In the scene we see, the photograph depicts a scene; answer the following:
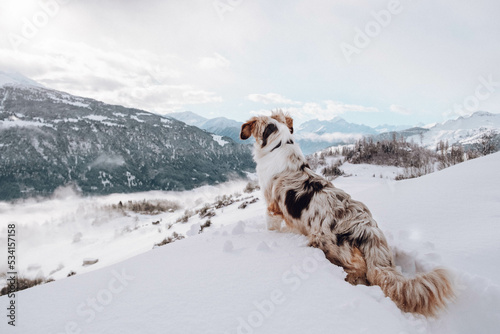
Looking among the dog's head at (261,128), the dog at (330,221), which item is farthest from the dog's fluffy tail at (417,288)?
the dog's head at (261,128)

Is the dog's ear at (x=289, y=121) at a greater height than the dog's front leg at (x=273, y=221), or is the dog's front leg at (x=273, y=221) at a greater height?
the dog's ear at (x=289, y=121)

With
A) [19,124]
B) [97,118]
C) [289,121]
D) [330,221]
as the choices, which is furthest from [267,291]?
[97,118]

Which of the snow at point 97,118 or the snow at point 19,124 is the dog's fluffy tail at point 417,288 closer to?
the snow at point 19,124

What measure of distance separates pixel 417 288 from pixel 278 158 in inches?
90.3

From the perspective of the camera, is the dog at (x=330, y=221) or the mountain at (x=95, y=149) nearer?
the dog at (x=330, y=221)

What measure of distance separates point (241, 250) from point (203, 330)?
1258mm

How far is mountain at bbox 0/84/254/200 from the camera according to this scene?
395 ft

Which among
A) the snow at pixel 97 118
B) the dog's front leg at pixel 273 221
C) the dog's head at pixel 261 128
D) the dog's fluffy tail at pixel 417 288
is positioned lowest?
the dog's fluffy tail at pixel 417 288

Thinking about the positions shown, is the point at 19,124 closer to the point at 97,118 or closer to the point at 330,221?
the point at 97,118

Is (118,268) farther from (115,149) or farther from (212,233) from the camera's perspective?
(115,149)

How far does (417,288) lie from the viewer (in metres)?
1.84

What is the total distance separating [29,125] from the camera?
136000mm

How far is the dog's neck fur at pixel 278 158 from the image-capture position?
356cm

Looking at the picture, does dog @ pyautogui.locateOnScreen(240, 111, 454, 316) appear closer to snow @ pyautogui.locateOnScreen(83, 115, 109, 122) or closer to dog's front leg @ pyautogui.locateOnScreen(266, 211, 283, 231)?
dog's front leg @ pyautogui.locateOnScreen(266, 211, 283, 231)
